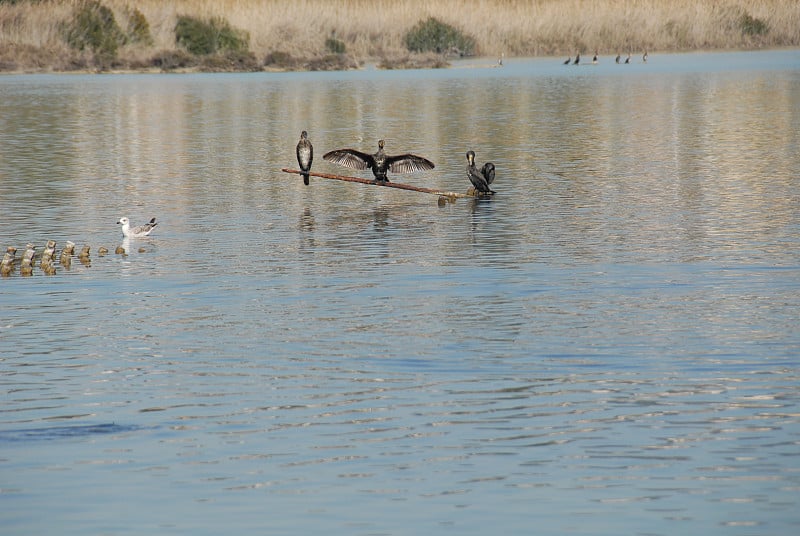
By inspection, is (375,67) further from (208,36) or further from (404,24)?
(208,36)

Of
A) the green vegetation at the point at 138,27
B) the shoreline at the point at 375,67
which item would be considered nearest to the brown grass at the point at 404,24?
the shoreline at the point at 375,67

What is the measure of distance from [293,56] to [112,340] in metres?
68.0

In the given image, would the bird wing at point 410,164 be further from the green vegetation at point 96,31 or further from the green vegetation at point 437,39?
the green vegetation at point 437,39

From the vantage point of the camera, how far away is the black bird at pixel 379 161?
83.5 feet

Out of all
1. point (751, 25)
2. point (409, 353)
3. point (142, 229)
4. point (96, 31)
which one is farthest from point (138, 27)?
point (409, 353)

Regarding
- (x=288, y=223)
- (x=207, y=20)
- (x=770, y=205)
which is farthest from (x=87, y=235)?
(x=207, y=20)

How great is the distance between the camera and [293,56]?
81750mm

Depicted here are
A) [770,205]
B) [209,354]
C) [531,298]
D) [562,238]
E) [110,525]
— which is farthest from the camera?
[770,205]

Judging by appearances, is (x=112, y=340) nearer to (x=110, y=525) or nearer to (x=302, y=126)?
(x=110, y=525)

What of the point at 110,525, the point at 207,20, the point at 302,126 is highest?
the point at 207,20

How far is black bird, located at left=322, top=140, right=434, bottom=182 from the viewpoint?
83.5 ft

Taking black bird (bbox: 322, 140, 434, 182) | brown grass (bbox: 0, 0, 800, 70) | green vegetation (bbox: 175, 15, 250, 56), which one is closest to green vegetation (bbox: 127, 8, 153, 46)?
brown grass (bbox: 0, 0, 800, 70)

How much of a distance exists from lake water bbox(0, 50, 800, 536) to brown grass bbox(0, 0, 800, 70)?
48.7 metres

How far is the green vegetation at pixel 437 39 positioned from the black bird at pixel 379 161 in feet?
184
